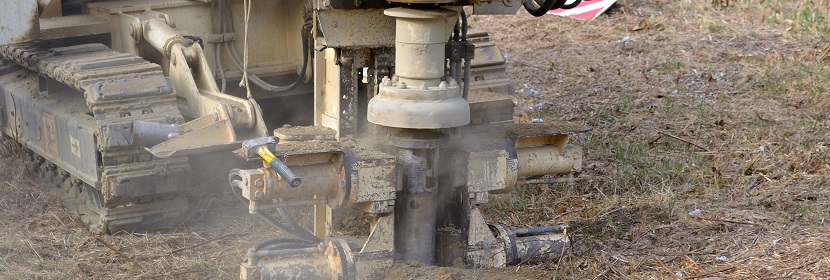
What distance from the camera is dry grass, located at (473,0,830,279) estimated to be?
532cm

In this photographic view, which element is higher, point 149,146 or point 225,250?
point 149,146

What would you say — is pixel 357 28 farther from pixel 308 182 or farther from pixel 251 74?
pixel 251 74

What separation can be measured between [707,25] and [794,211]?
514cm

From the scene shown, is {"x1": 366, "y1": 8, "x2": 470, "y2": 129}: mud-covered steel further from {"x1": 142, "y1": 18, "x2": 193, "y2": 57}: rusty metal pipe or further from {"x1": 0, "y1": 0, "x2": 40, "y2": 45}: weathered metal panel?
{"x1": 0, "y1": 0, "x2": 40, "y2": 45}: weathered metal panel

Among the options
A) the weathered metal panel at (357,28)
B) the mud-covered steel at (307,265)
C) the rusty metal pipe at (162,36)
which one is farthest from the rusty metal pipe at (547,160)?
the rusty metal pipe at (162,36)

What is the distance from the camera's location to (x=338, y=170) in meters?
4.66

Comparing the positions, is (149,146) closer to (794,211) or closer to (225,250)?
(225,250)

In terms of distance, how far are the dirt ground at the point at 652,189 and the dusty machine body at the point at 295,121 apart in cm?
22

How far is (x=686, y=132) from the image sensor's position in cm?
753

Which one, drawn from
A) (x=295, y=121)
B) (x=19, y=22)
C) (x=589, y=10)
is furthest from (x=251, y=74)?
(x=589, y=10)

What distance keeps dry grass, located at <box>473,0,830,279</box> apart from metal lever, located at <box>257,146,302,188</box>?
1363 millimetres

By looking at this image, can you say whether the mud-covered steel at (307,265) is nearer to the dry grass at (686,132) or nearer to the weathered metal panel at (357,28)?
the weathered metal panel at (357,28)

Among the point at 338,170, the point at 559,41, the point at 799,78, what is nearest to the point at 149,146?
the point at 338,170

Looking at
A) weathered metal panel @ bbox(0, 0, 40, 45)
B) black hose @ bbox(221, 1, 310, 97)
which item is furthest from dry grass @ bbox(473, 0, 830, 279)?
weathered metal panel @ bbox(0, 0, 40, 45)
